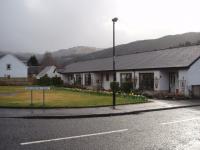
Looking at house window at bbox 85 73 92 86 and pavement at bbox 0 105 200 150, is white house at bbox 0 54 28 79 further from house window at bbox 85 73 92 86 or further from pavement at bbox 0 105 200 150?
pavement at bbox 0 105 200 150

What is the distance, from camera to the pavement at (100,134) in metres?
9.57

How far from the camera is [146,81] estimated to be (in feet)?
111

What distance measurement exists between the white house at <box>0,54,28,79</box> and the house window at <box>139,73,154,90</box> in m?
55.4

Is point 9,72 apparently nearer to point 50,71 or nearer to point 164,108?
point 50,71

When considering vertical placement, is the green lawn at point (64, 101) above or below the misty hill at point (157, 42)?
below

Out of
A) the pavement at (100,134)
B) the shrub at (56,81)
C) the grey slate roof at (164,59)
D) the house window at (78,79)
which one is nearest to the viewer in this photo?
the pavement at (100,134)

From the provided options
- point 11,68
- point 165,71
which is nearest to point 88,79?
point 165,71

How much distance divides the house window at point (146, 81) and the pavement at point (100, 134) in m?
17.8

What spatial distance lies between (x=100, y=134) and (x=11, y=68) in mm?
76510

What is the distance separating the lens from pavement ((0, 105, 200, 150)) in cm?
957

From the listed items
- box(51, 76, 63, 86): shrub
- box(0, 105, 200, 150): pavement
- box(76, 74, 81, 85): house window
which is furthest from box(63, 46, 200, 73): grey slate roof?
box(51, 76, 63, 86): shrub

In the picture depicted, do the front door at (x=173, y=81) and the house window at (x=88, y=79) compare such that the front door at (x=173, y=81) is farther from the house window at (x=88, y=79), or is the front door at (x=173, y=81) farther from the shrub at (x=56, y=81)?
the shrub at (x=56, y=81)

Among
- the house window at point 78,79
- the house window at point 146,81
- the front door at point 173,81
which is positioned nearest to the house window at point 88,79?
the house window at point 78,79

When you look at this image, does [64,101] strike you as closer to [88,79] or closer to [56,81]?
[88,79]
